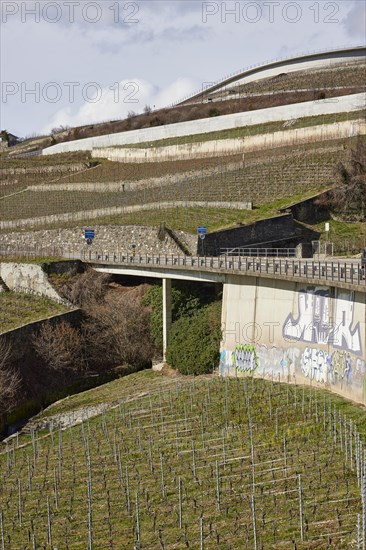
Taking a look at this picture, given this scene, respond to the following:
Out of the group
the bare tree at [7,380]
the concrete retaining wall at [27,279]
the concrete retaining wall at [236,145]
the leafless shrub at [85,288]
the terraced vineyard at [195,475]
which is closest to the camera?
the terraced vineyard at [195,475]

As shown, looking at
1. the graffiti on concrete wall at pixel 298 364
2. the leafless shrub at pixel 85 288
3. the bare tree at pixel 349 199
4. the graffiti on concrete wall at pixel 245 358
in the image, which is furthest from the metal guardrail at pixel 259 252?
the graffiti on concrete wall at pixel 298 364

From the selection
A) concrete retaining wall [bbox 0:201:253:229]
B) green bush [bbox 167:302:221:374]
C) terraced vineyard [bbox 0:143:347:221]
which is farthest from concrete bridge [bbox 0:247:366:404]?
terraced vineyard [bbox 0:143:347:221]

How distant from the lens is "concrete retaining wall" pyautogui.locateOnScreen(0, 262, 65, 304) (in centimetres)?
6062

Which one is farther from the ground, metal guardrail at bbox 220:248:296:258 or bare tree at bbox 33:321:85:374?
metal guardrail at bbox 220:248:296:258

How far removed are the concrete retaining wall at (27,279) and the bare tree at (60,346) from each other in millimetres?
5358

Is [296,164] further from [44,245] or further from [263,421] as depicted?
[263,421]

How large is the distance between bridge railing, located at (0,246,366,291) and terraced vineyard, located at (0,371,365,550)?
5285 mm

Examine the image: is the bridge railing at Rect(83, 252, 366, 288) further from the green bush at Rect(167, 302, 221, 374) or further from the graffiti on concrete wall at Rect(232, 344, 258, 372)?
the graffiti on concrete wall at Rect(232, 344, 258, 372)

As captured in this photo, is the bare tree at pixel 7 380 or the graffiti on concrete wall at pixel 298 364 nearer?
the graffiti on concrete wall at pixel 298 364

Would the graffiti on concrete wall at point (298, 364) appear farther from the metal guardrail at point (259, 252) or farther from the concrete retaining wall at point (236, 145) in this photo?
the concrete retaining wall at point (236, 145)

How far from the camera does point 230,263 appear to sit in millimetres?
49219

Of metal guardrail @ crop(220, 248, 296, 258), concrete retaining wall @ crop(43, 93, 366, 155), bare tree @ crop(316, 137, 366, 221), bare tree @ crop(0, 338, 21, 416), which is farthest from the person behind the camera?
concrete retaining wall @ crop(43, 93, 366, 155)

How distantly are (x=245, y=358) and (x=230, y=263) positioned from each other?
5353mm

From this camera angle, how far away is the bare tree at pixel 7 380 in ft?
151
